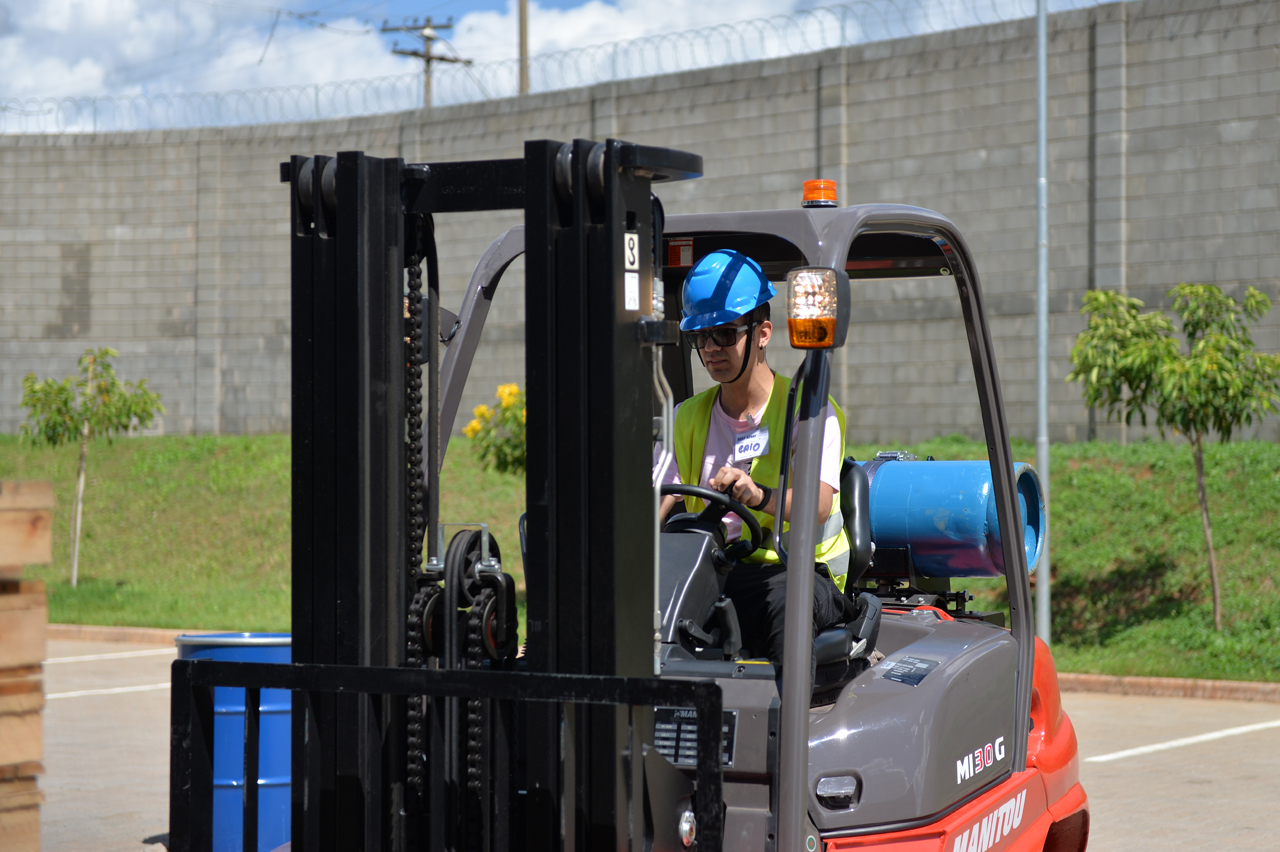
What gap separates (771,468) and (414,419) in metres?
1.24

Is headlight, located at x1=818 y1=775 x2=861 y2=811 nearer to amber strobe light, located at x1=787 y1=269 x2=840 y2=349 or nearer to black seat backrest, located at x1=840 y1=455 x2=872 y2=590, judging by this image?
black seat backrest, located at x1=840 y1=455 x2=872 y2=590

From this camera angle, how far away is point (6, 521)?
9.73 feet

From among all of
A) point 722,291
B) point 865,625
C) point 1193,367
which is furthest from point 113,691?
point 1193,367

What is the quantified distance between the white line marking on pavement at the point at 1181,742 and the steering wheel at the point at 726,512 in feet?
19.5

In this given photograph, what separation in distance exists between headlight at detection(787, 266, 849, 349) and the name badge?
0.76m

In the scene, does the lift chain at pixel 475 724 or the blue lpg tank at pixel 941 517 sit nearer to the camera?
the lift chain at pixel 475 724

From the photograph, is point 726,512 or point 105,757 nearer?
point 726,512

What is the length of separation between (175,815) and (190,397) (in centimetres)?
2531

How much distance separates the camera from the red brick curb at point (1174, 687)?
11.3 meters

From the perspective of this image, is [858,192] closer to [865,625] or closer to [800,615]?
[865,625]

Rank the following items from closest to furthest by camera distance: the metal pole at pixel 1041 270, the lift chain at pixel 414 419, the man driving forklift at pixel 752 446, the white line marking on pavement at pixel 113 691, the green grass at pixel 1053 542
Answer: the lift chain at pixel 414 419
the man driving forklift at pixel 752 446
the white line marking on pavement at pixel 113 691
the green grass at pixel 1053 542
the metal pole at pixel 1041 270

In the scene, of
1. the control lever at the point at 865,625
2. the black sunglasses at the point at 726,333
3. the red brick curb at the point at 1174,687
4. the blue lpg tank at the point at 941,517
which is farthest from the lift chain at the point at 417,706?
the red brick curb at the point at 1174,687

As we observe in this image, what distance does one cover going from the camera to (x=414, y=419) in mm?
3104

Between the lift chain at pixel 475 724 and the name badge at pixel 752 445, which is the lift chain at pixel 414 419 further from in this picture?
the name badge at pixel 752 445
